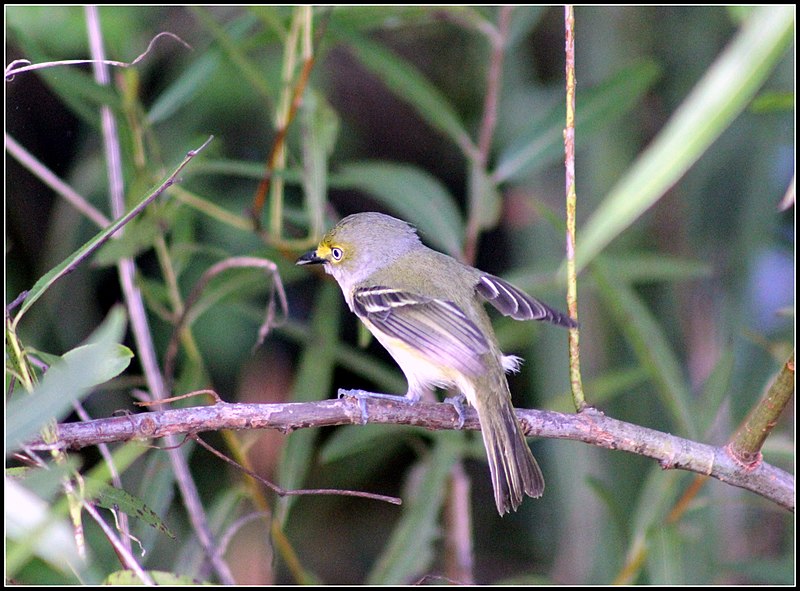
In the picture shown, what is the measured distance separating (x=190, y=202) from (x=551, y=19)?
2.79m

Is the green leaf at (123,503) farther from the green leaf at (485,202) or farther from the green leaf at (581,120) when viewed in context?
the green leaf at (581,120)

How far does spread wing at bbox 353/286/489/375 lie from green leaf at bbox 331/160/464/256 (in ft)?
Result: 1.65

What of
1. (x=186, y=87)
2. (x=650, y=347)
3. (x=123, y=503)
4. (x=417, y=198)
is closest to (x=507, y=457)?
(x=650, y=347)

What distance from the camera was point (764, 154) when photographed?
4172 millimetres

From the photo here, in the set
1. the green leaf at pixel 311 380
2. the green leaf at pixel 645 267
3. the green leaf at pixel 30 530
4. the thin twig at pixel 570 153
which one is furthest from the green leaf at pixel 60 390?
the green leaf at pixel 645 267

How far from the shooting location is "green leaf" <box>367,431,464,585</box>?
3.17 metres

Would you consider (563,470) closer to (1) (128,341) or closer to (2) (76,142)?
(1) (128,341)

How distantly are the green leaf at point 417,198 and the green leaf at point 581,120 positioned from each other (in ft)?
0.85

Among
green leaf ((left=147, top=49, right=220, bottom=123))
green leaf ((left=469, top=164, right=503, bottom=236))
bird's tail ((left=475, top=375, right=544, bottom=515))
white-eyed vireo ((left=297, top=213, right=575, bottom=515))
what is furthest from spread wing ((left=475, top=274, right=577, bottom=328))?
green leaf ((left=147, top=49, right=220, bottom=123))

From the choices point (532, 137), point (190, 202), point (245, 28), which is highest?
point (245, 28)

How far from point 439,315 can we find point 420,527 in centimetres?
93

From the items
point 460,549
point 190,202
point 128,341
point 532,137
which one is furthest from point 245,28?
point 460,549

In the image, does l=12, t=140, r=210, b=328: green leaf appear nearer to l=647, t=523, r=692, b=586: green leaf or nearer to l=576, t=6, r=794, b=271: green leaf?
l=576, t=6, r=794, b=271: green leaf

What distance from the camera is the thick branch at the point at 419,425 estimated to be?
1791 millimetres
